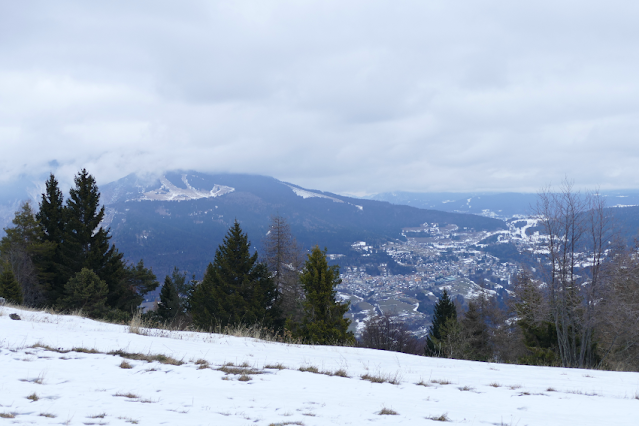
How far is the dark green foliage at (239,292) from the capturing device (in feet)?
80.5

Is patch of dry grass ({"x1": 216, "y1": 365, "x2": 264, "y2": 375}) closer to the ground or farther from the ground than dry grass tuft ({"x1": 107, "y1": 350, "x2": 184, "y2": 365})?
closer to the ground

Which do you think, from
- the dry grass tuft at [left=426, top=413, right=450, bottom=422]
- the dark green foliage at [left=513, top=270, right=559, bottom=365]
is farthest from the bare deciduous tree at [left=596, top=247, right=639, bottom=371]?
the dry grass tuft at [left=426, top=413, right=450, bottom=422]

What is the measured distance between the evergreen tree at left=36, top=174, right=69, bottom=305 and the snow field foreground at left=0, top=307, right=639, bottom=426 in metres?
19.4

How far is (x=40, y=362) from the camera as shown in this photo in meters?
5.63

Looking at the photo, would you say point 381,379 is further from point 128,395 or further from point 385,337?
point 385,337

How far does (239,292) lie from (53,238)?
47.2ft

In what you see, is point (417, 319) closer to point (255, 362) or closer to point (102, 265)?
point (102, 265)

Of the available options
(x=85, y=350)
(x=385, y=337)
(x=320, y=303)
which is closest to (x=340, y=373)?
(x=85, y=350)

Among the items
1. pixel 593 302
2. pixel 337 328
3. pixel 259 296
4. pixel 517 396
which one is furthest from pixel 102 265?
pixel 593 302

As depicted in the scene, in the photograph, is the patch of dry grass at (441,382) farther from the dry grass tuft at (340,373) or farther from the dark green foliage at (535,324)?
the dark green foliage at (535,324)

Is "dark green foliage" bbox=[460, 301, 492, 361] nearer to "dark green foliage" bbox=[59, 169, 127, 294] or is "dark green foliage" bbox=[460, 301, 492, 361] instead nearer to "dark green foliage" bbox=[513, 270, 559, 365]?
"dark green foliage" bbox=[513, 270, 559, 365]

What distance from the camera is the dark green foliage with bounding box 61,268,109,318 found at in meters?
19.9

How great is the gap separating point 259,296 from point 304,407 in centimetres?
2108

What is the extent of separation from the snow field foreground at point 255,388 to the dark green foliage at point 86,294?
13677 mm
